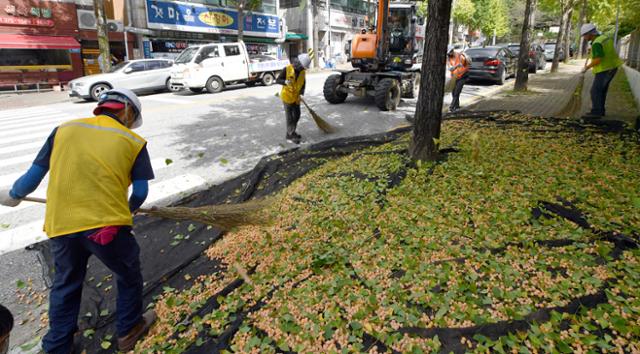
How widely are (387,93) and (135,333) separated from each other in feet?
30.3

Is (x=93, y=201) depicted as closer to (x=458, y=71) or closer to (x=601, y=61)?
(x=601, y=61)

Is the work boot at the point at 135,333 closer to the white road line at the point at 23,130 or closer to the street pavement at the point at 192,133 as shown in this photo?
the street pavement at the point at 192,133

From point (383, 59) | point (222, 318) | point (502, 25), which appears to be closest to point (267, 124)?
point (383, 59)

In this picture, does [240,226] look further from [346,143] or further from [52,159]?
[346,143]

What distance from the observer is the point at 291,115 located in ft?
25.7

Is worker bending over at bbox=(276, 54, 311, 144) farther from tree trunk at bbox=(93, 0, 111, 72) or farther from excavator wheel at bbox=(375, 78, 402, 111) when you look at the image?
tree trunk at bbox=(93, 0, 111, 72)

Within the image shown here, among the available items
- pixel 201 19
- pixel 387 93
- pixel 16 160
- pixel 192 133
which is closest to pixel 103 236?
pixel 16 160

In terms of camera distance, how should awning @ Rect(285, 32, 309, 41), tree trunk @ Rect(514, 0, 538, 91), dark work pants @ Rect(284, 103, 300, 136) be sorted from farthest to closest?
1. awning @ Rect(285, 32, 309, 41)
2. tree trunk @ Rect(514, 0, 538, 91)
3. dark work pants @ Rect(284, 103, 300, 136)

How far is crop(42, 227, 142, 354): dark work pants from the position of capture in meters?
2.41

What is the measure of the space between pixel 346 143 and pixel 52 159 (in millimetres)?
5252

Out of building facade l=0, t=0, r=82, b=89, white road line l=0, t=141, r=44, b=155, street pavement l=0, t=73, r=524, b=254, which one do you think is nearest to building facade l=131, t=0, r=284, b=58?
building facade l=0, t=0, r=82, b=89

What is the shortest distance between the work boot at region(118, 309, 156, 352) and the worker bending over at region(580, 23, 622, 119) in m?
8.80

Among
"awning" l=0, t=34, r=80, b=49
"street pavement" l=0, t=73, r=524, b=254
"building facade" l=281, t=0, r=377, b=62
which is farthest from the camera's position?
"building facade" l=281, t=0, r=377, b=62

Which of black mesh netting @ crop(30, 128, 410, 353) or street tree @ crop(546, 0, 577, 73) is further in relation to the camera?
street tree @ crop(546, 0, 577, 73)
